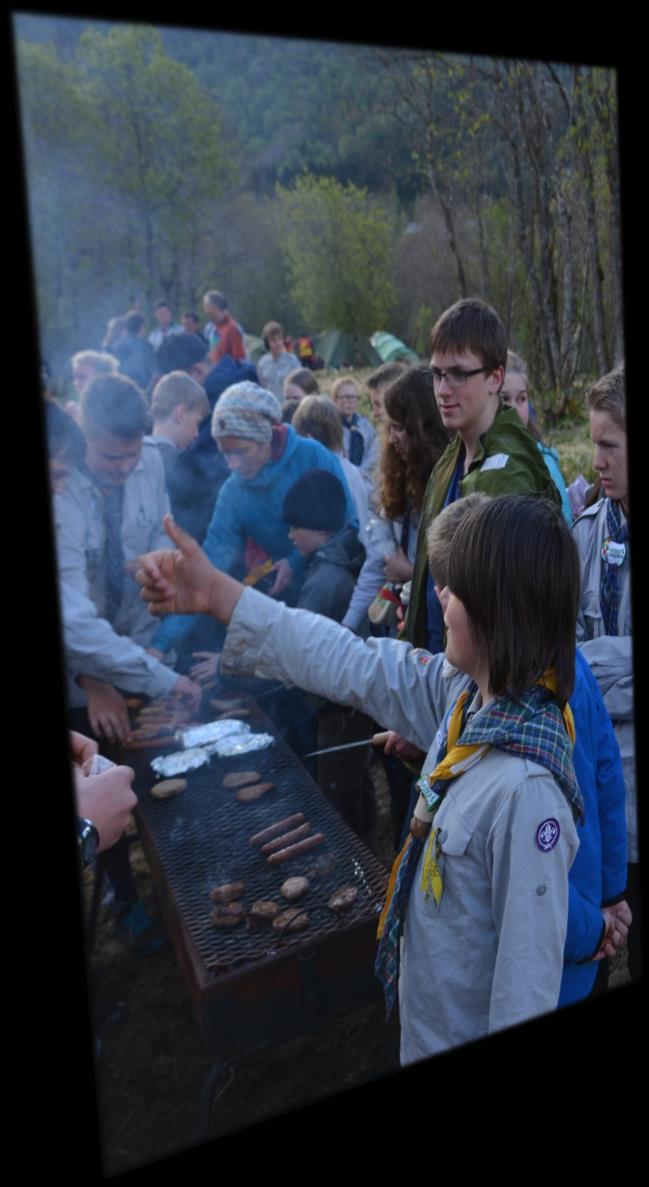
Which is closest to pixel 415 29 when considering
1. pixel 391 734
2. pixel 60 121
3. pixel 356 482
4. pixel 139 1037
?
pixel 391 734

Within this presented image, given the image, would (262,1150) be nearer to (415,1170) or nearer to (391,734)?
(415,1170)

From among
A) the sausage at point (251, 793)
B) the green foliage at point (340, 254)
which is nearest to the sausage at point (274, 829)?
the sausage at point (251, 793)

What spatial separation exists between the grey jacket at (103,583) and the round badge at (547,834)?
1629 mm

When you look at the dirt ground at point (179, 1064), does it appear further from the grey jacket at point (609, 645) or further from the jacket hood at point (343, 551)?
the jacket hood at point (343, 551)

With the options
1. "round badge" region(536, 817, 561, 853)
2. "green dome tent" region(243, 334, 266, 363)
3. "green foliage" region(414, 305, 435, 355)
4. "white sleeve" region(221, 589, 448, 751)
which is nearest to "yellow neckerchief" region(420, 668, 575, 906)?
"round badge" region(536, 817, 561, 853)

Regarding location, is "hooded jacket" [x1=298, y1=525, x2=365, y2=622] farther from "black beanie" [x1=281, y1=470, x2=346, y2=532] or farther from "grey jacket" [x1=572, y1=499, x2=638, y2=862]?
"grey jacket" [x1=572, y1=499, x2=638, y2=862]

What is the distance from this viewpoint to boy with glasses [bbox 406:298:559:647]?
187 cm

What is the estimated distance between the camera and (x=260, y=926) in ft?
5.82

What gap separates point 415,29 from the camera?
605 millimetres

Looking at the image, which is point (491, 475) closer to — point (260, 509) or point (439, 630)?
point (439, 630)

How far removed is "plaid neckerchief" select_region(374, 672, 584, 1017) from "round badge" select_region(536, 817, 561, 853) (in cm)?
6

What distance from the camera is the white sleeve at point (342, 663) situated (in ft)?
5.06

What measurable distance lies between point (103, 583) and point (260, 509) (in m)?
0.70

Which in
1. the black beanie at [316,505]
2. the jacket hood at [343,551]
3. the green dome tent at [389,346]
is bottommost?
the jacket hood at [343,551]
